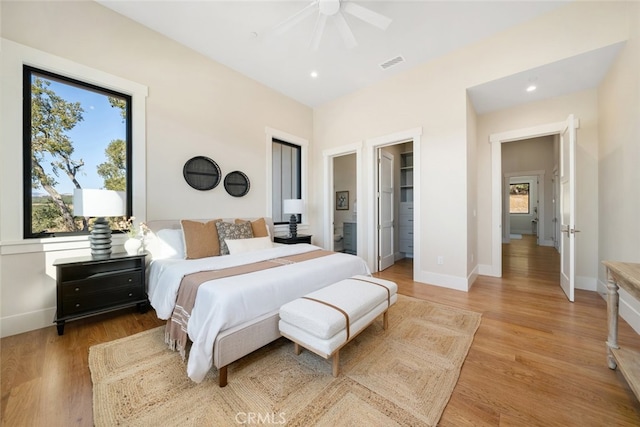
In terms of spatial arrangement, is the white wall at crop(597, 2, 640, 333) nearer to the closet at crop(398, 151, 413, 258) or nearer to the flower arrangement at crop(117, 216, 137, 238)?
the closet at crop(398, 151, 413, 258)

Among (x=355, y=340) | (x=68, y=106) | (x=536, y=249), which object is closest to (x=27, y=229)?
(x=68, y=106)

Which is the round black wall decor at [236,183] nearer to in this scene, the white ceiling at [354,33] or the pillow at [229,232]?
the pillow at [229,232]

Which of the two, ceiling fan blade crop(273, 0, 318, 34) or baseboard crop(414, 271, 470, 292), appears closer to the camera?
ceiling fan blade crop(273, 0, 318, 34)

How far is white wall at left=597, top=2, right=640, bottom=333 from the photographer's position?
2.13m

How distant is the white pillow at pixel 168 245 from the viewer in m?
2.68

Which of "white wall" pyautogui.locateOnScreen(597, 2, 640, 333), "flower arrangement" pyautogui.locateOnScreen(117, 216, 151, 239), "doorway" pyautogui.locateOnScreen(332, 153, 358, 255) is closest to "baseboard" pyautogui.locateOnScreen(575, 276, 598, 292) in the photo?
"white wall" pyautogui.locateOnScreen(597, 2, 640, 333)

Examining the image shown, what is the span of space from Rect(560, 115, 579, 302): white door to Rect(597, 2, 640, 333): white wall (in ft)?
1.02

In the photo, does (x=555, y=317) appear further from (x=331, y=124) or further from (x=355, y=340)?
(x=331, y=124)

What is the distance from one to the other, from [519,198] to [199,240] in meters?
12.2

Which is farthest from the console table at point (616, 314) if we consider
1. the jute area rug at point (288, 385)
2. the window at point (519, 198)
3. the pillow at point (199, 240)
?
the window at point (519, 198)

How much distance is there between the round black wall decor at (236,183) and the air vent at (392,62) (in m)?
2.81

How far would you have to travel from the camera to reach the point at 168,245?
270cm

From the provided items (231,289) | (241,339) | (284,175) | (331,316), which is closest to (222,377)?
(241,339)

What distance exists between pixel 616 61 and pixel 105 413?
5.40m
